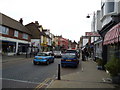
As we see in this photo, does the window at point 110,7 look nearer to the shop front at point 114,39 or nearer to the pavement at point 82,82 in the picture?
the shop front at point 114,39

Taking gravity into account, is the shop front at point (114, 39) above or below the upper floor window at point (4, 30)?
below

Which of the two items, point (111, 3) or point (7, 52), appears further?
point (7, 52)

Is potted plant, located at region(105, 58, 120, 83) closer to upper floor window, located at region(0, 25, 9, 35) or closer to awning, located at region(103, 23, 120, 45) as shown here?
awning, located at region(103, 23, 120, 45)

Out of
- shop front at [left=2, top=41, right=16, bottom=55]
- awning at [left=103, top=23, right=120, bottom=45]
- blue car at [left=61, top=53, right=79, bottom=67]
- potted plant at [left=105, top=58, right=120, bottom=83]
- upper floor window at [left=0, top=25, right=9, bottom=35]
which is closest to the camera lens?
awning at [left=103, top=23, right=120, bottom=45]

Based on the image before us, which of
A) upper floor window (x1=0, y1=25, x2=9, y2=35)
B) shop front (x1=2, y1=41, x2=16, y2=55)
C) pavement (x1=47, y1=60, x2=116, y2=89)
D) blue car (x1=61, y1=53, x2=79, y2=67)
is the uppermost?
upper floor window (x1=0, y1=25, x2=9, y2=35)

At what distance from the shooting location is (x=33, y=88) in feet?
20.7

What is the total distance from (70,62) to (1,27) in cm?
1736

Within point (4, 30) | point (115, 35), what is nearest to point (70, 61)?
point (115, 35)

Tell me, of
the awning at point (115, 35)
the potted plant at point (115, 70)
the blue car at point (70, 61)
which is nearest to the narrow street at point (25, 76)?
the blue car at point (70, 61)

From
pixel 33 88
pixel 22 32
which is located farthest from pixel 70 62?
pixel 22 32

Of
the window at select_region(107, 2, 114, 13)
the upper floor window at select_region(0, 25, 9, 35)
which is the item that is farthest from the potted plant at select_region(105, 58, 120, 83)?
the upper floor window at select_region(0, 25, 9, 35)

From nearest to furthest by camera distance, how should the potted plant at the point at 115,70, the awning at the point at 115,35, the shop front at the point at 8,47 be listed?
the awning at the point at 115,35 < the potted plant at the point at 115,70 < the shop front at the point at 8,47

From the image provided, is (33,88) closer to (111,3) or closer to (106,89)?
(106,89)

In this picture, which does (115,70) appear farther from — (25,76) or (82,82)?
(25,76)
